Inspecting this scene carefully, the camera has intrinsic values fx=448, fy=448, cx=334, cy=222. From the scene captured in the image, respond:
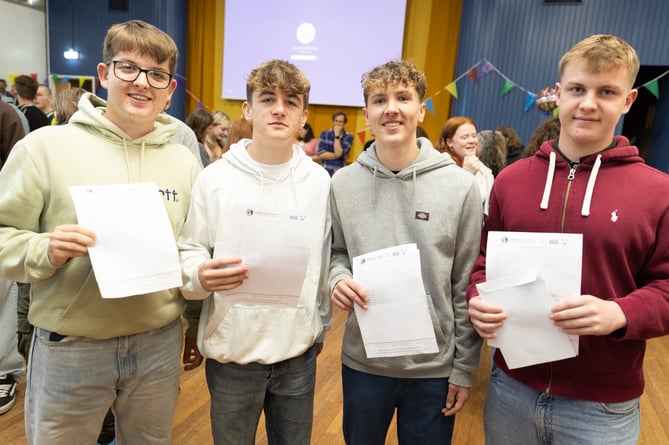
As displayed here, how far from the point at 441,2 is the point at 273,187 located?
616 centimetres

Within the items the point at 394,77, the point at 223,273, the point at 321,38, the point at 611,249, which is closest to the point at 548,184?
the point at 611,249

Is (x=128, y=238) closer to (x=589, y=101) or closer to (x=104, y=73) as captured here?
(x=104, y=73)

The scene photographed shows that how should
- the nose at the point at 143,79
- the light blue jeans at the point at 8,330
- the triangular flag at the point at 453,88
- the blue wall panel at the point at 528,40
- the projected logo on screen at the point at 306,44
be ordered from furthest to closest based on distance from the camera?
the projected logo on screen at the point at 306,44, the triangular flag at the point at 453,88, the blue wall panel at the point at 528,40, the light blue jeans at the point at 8,330, the nose at the point at 143,79

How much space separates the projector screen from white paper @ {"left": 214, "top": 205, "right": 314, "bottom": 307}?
19.4ft

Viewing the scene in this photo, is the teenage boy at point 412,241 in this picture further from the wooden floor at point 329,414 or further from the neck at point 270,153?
the wooden floor at point 329,414

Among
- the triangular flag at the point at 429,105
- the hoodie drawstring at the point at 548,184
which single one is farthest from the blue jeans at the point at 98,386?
the triangular flag at the point at 429,105

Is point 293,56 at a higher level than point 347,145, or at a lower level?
higher

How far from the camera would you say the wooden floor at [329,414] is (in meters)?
2.28

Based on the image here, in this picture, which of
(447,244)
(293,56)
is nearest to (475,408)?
(447,244)

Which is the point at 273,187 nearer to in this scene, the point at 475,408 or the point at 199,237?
the point at 199,237

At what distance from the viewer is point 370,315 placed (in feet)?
4.23

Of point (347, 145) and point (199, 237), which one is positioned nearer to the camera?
point (199, 237)

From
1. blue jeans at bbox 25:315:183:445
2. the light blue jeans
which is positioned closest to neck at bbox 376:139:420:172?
blue jeans at bbox 25:315:183:445

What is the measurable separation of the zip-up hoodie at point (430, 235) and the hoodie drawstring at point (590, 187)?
1.05 feet
